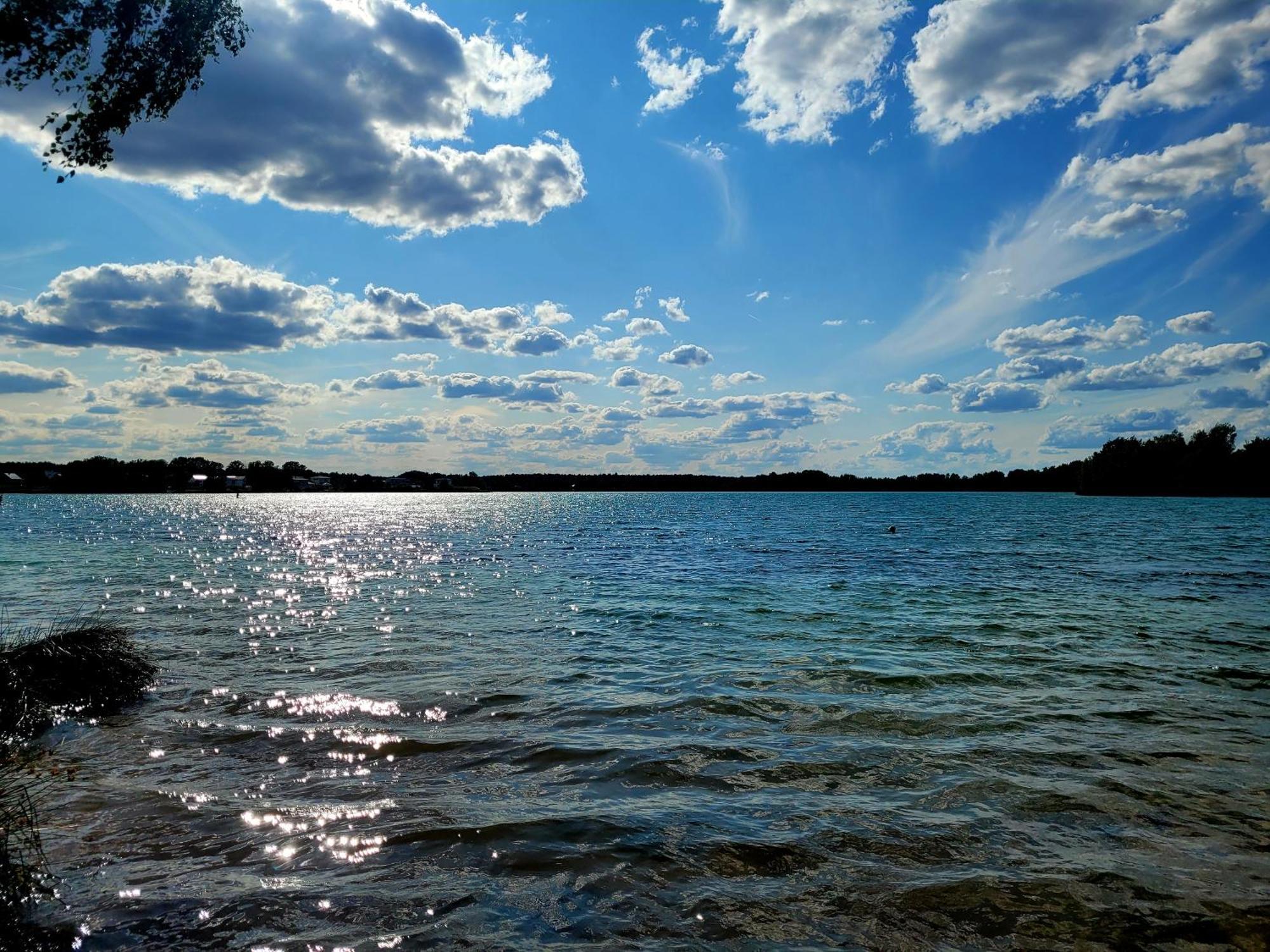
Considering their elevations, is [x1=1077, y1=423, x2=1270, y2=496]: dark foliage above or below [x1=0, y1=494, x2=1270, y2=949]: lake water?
above

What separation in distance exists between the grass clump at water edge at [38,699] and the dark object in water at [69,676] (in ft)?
0.05

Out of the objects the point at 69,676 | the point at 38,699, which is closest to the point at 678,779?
the point at 38,699

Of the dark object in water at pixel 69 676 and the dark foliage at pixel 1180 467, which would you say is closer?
the dark object in water at pixel 69 676

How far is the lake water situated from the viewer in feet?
21.0

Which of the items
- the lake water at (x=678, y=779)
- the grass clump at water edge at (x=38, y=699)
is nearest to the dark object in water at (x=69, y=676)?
the grass clump at water edge at (x=38, y=699)

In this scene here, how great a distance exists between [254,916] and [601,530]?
7147cm

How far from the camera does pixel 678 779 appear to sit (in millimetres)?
9680

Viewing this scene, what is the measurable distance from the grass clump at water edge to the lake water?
1.16ft

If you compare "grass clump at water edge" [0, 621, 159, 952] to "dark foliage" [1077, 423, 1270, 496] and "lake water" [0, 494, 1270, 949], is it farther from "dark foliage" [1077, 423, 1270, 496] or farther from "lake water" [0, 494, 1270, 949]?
"dark foliage" [1077, 423, 1270, 496]

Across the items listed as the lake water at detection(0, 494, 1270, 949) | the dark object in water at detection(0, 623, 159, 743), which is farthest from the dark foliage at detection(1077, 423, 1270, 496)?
the dark object in water at detection(0, 623, 159, 743)

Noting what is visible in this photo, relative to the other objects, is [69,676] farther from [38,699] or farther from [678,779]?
[678,779]

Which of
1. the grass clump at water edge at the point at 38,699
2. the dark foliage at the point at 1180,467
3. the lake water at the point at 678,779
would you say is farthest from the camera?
the dark foliage at the point at 1180,467

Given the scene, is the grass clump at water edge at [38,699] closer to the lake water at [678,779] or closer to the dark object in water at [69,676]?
the dark object in water at [69,676]

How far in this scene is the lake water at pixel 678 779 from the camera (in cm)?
641
